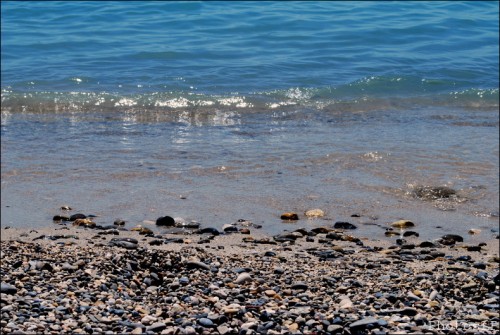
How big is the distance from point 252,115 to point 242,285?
5.67 m

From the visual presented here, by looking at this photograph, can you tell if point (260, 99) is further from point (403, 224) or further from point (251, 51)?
point (403, 224)

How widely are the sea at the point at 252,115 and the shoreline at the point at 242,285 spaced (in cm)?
54

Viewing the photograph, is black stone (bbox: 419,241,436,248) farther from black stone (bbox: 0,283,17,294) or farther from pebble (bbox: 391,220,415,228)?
black stone (bbox: 0,283,17,294)

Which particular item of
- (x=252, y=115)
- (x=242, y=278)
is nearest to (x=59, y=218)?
(x=242, y=278)

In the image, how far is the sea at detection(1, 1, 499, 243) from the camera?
717cm

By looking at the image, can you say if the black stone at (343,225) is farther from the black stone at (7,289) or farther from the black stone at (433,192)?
the black stone at (7,289)

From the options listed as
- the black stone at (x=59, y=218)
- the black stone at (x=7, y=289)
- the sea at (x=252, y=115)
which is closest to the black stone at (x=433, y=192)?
the sea at (x=252, y=115)

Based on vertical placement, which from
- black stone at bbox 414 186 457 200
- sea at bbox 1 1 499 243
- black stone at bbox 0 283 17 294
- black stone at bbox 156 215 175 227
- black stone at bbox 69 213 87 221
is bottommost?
black stone at bbox 0 283 17 294

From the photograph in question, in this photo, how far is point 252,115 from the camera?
10656 millimetres

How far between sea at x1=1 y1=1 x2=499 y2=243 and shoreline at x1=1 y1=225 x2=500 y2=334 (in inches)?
21.1

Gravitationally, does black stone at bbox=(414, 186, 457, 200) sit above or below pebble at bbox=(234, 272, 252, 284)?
above

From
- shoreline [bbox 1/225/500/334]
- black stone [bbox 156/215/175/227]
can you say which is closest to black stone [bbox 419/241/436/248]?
shoreline [bbox 1/225/500/334]

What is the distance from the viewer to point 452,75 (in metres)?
13.2

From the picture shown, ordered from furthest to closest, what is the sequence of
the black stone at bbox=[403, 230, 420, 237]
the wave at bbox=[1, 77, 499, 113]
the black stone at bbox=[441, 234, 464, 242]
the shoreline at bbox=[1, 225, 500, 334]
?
the wave at bbox=[1, 77, 499, 113], the black stone at bbox=[403, 230, 420, 237], the black stone at bbox=[441, 234, 464, 242], the shoreline at bbox=[1, 225, 500, 334]
